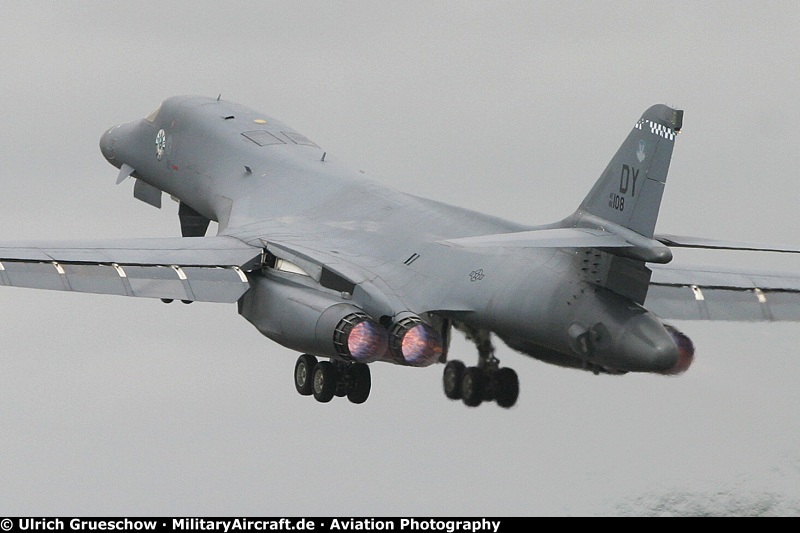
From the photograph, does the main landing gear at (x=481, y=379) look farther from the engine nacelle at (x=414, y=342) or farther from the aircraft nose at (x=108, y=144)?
the aircraft nose at (x=108, y=144)

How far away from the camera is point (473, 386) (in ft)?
103

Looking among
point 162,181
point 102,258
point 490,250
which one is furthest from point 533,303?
point 162,181

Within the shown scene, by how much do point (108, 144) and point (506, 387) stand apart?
13597mm

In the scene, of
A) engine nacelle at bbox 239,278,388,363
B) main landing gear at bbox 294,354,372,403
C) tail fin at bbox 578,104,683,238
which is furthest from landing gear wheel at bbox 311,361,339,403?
tail fin at bbox 578,104,683,238

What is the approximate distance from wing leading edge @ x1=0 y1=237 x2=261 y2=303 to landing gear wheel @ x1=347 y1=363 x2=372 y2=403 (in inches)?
88.9

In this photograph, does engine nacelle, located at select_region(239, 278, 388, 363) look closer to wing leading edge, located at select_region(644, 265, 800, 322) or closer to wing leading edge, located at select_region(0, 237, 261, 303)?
wing leading edge, located at select_region(0, 237, 261, 303)

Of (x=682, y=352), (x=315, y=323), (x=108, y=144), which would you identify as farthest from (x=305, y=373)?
(x=108, y=144)

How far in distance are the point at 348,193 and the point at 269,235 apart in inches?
84.4

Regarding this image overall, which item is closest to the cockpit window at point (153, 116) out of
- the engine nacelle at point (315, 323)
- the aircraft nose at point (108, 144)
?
the aircraft nose at point (108, 144)

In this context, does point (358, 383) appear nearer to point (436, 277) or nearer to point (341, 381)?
point (341, 381)

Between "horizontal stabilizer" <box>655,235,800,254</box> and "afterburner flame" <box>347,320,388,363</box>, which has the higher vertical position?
"horizontal stabilizer" <box>655,235,800,254</box>

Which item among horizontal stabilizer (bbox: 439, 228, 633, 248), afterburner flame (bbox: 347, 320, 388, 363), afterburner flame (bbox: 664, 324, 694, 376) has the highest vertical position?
horizontal stabilizer (bbox: 439, 228, 633, 248)

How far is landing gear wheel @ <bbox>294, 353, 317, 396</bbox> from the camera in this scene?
3309 centimetres

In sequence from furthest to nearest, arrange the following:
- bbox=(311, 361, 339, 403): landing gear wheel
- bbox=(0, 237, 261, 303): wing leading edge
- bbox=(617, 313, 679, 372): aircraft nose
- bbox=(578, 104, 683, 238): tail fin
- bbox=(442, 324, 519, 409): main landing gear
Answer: bbox=(311, 361, 339, 403): landing gear wheel, bbox=(442, 324, 519, 409): main landing gear, bbox=(0, 237, 261, 303): wing leading edge, bbox=(617, 313, 679, 372): aircraft nose, bbox=(578, 104, 683, 238): tail fin
